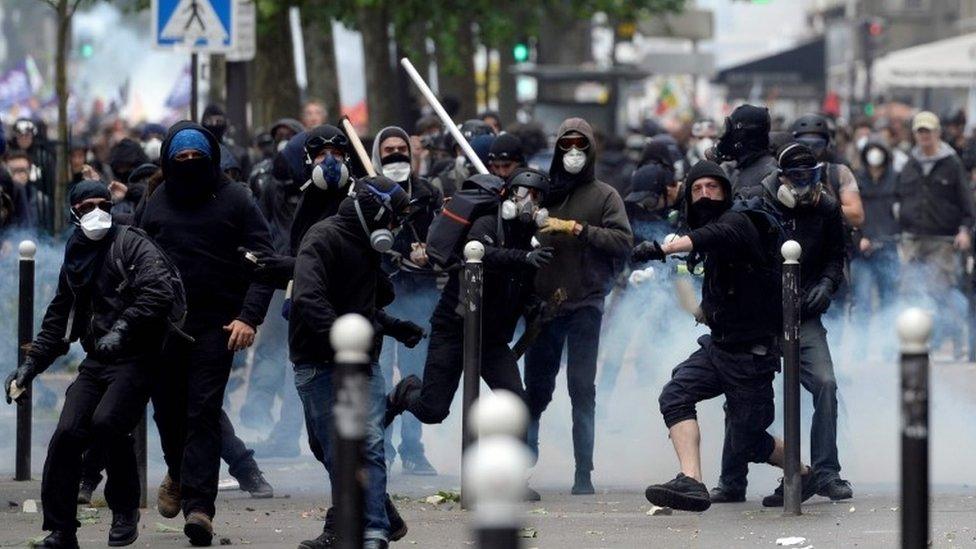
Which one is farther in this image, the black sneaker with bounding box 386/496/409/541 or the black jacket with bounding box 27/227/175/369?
the black sneaker with bounding box 386/496/409/541

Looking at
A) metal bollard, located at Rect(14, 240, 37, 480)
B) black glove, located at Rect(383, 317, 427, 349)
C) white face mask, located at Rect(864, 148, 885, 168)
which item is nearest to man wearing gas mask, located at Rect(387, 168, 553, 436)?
black glove, located at Rect(383, 317, 427, 349)

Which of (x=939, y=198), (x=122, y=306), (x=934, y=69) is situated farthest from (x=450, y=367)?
(x=934, y=69)

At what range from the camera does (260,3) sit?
2428 centimetres

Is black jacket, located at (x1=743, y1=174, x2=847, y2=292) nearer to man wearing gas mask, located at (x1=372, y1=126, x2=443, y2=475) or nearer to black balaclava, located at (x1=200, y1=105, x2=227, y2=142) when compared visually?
man wearing gas mask, located at (x1=372, y1=126, x2=443, y2=475)

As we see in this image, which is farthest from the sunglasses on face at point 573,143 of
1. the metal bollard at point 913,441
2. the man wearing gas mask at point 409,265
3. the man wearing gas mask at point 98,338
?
the metal bollard at point 913,441

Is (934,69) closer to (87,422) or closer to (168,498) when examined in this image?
(168,498)

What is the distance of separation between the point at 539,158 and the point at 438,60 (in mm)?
15164

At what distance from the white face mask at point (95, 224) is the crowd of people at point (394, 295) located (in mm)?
11

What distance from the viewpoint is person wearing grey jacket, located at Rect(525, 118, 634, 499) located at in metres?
11.4

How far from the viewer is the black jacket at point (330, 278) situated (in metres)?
8.70

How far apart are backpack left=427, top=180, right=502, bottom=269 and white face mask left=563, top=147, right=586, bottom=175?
675 millimetres

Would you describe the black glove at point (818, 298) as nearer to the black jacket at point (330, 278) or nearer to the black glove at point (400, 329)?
the black glove at point (400, 329)

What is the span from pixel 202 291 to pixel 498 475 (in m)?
5.09

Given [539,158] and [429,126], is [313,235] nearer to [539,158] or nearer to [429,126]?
[429,126]
